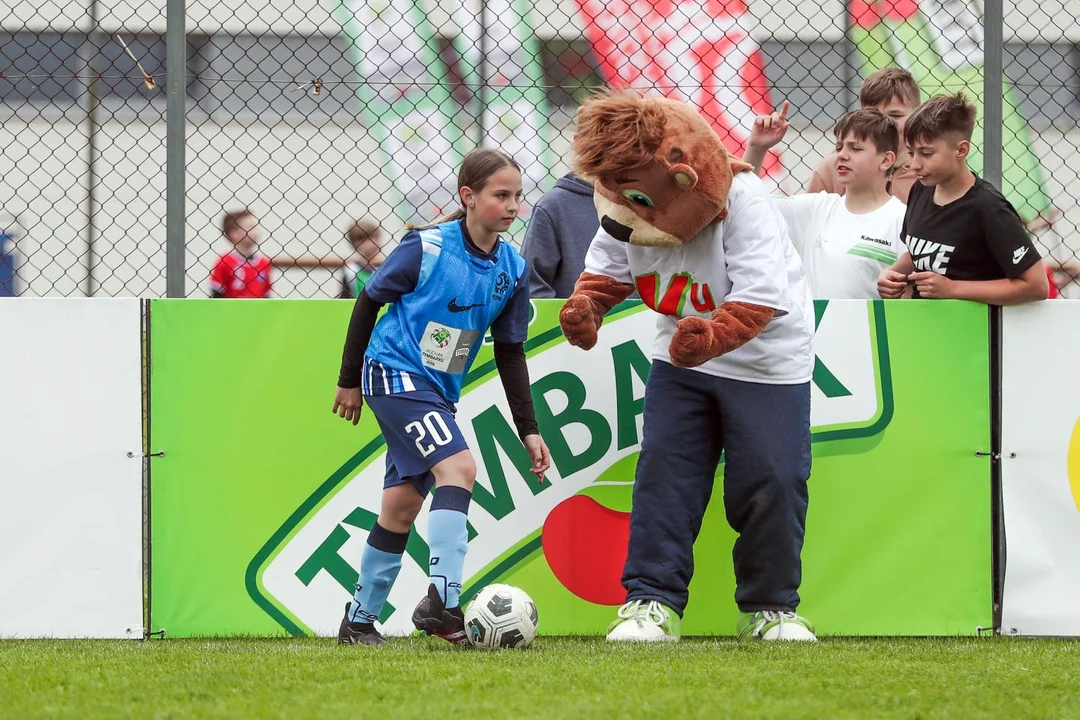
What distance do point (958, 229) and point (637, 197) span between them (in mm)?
1164

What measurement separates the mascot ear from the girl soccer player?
465 mm

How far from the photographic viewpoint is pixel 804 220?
444cm

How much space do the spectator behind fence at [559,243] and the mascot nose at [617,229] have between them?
0.82 m

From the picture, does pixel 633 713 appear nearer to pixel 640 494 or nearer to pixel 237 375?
pixel 640 494

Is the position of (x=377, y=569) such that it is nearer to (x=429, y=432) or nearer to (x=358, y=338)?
(x=429, y=432)

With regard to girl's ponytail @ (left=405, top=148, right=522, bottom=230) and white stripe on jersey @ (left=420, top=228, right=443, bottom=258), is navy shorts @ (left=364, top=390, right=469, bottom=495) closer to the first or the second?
white stripe on jersey @ (left=420, top=228, right=443, bottom=258)

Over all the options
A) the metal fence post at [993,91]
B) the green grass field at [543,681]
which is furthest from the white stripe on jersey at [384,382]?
the metal fence post at [993,91]

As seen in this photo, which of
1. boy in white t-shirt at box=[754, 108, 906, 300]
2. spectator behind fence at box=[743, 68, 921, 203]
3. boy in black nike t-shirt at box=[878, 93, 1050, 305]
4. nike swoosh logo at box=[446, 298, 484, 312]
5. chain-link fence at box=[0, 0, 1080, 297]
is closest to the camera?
nike swoosh logo at box=[446, 298, 484, 312]

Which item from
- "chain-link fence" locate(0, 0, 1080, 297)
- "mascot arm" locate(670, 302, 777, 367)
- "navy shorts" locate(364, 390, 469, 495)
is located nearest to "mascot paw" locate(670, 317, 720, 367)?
"mascot arm" locate(670, 302, 777, 367)

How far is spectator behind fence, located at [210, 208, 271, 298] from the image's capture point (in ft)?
21.5

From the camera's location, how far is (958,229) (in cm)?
405

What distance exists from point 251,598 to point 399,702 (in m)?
1.53

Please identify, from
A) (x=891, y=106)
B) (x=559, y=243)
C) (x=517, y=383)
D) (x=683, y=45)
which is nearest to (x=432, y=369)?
(x=517, y=383)

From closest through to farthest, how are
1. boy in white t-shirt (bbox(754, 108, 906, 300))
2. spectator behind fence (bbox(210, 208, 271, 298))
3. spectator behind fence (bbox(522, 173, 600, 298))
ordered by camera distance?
boy in white t-shirt (bbox(754, 108, 906, 300))
spectator behind fence (bbox(522, 173, 600, 298))
spectator behind fence (bbox(210, 208, 271, 298))
